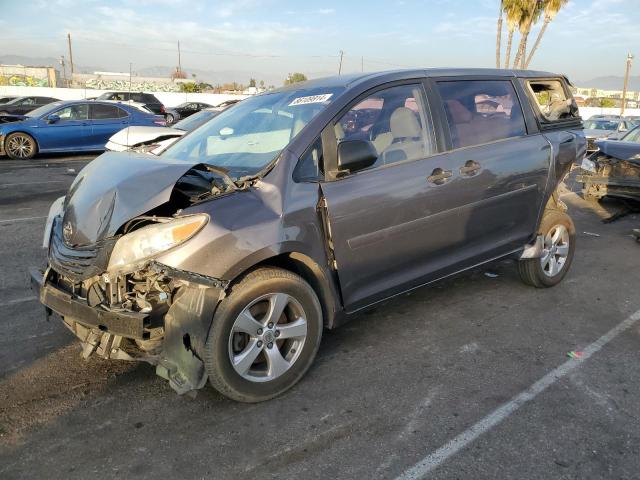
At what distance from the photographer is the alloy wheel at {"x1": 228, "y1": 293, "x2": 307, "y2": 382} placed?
116 inches

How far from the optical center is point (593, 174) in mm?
8680

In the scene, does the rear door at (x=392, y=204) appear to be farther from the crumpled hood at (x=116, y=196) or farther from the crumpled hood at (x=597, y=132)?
Result: the crumpled hood at (x=597, y=132)

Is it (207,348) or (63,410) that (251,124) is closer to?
(207,348)

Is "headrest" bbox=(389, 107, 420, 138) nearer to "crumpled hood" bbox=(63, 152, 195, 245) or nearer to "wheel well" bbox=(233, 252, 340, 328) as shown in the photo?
"wheel well" bbox=(233, 252, 340, 328)

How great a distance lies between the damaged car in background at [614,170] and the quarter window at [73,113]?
1217cm

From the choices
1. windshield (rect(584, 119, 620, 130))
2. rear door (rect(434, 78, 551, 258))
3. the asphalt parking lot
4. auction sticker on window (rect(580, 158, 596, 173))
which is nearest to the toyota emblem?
the asphalt parking lot

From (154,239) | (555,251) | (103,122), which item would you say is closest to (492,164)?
(555,251)

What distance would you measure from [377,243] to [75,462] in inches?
82.4

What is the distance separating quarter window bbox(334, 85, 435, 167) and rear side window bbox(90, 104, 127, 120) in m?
12.6

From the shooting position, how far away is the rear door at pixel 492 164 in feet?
13.0

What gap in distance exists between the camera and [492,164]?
161 inches

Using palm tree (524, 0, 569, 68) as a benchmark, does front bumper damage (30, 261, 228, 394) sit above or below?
below

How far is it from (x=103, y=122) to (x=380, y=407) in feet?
44.6

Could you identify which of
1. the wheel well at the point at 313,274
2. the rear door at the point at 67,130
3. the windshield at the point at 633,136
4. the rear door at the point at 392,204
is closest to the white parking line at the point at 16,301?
the wheel well at the point at 313,274
